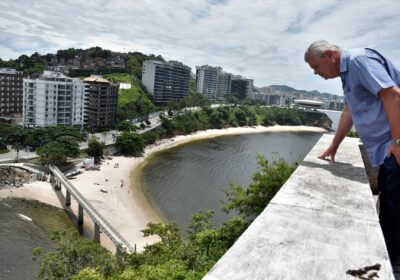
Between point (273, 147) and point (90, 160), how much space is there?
44197 mm

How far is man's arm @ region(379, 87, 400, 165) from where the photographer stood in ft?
8.63

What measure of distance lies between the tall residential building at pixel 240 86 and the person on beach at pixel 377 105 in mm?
143033

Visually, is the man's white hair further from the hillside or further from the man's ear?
the hillside

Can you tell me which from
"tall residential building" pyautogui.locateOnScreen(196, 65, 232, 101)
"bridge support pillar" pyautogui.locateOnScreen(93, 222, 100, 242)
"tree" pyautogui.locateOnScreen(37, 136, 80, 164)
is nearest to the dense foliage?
"bridge support pillar" pyautogui.locateOnScreen(93, 222, 100, 242)

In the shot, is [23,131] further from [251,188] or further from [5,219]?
[251,188]

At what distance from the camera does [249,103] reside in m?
131

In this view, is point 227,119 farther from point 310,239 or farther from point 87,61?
point 310,239

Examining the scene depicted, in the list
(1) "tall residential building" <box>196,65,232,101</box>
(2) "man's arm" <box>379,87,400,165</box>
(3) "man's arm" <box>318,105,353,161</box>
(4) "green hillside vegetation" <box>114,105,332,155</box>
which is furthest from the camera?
(1) "tall residential building" <box>196,65,232,101</box>

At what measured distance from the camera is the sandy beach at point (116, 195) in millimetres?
27914

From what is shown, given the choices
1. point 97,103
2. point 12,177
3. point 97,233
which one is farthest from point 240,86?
point 97,233

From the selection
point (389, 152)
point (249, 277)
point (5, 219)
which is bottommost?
point (5, 219)

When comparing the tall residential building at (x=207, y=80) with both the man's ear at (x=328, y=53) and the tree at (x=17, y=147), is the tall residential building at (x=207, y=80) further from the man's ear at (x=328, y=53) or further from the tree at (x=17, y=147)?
the man's ear at (x=328, y=53)

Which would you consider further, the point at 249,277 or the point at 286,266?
the point at 286,266

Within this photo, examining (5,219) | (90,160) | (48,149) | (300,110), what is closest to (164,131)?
(90,160)
